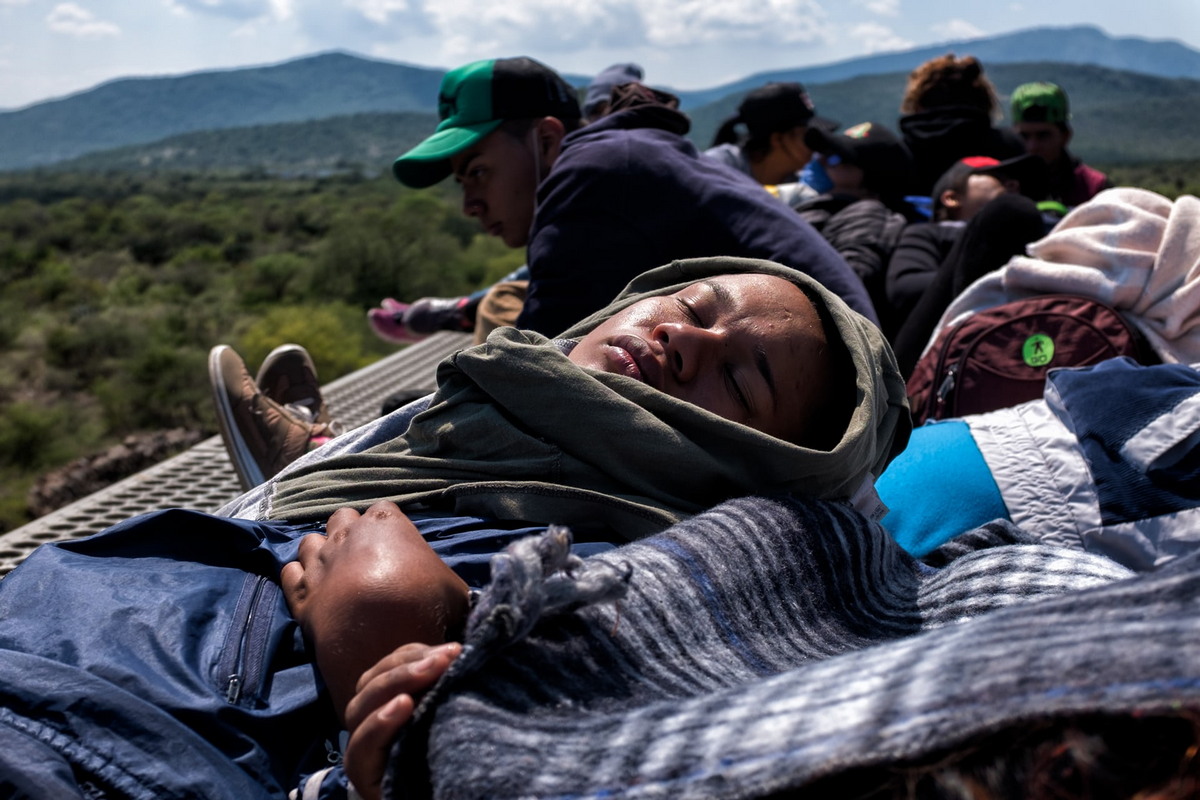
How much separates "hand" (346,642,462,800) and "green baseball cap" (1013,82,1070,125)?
5864mm

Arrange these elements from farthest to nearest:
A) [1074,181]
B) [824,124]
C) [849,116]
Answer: [849,116], [1074,181], [824,124]

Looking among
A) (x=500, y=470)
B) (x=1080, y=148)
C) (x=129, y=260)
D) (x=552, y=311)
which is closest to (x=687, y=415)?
(x=500, y=470)

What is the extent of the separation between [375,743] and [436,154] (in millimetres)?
2852

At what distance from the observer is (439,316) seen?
5.20 m

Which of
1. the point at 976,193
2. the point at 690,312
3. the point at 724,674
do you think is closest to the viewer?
the point at 724,674

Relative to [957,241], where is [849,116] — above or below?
above

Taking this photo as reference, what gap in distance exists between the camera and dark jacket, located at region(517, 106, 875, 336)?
2785 mm

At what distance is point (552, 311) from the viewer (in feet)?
9.20

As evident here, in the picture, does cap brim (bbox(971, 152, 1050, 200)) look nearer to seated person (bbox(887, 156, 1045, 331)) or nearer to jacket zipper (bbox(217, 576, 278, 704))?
seated person (bbox(887, 156, 1045, 331))

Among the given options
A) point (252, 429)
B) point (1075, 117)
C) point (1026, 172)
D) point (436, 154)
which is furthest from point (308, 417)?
point (1075, 117)

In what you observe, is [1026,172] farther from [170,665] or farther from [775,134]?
[170,665]

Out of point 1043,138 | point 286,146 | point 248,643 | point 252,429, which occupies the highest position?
point 286,146

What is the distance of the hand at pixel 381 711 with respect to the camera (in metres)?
0.97

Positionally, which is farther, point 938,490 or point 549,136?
point 549,136
